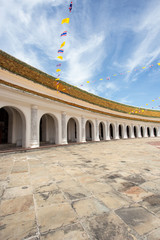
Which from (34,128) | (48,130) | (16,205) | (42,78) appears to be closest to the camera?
(16,205)

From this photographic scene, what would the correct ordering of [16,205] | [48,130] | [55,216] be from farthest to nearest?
[48,130] → [16,205] → [55,216]

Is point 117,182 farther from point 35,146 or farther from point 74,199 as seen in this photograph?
point 35,146

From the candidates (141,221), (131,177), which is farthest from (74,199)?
(131,177)

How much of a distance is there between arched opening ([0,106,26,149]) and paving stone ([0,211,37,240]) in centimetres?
888

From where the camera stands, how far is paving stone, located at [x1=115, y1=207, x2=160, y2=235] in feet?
4.45

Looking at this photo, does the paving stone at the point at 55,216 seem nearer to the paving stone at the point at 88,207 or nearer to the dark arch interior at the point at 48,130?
the paving stone at the point at 88,207

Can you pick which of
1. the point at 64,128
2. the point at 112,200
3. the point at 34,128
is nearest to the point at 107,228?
the point at 112,200

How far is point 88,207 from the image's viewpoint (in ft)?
5.74

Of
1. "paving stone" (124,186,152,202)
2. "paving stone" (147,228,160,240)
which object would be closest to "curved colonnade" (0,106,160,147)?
"paving stone" (124,186,152,202)

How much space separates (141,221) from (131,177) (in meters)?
1.55

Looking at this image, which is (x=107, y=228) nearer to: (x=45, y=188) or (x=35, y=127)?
(x=45, y=188)

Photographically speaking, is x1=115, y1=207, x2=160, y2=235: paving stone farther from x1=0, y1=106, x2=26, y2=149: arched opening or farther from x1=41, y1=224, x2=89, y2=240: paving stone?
x1=0, y1=106, x2=26, y2=149: arched opening

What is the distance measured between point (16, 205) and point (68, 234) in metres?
1.02

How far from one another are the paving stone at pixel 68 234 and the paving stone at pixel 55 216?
0.08 metres
